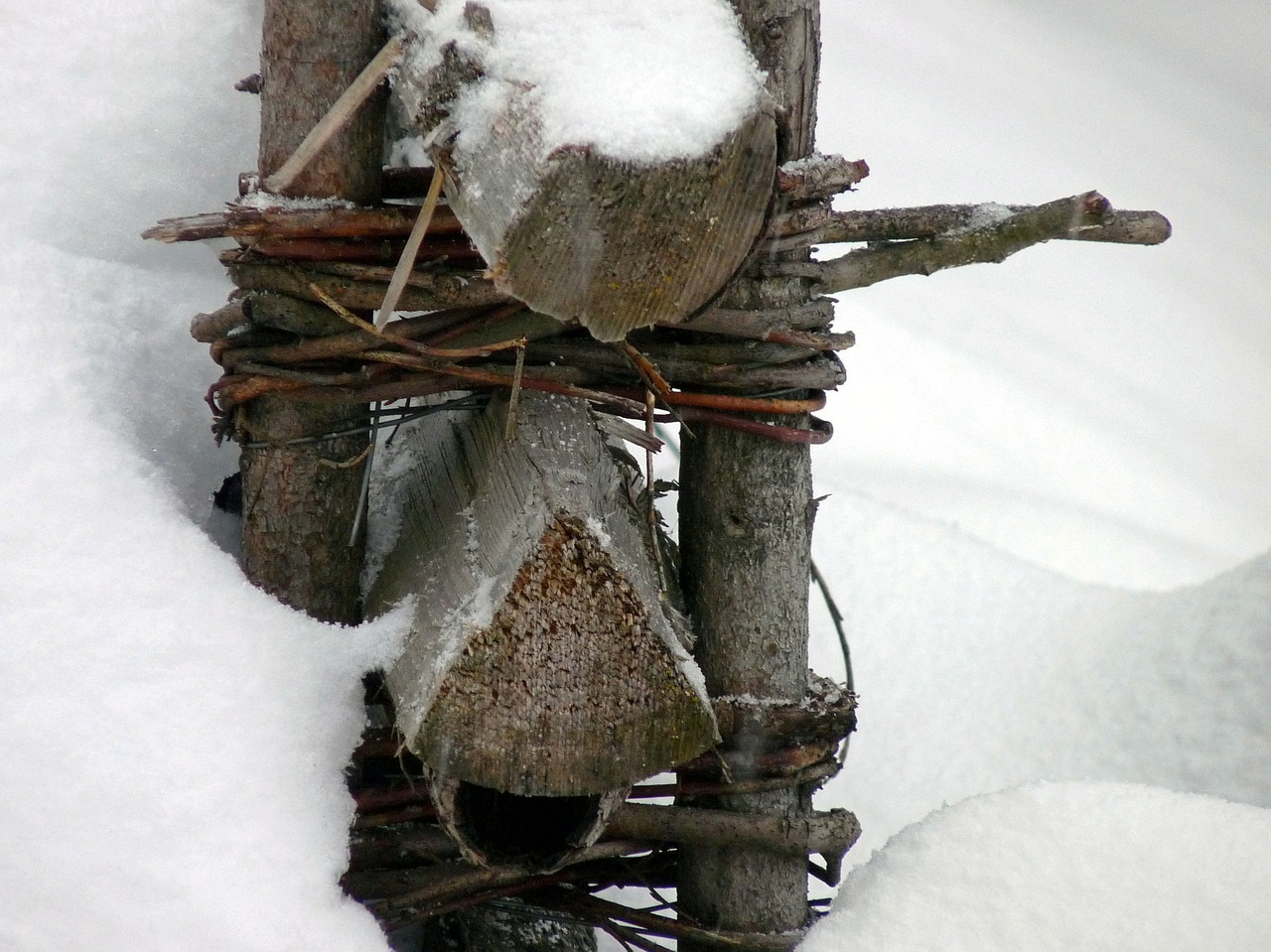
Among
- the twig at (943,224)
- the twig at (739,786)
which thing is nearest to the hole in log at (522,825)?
the twig at (739,786)

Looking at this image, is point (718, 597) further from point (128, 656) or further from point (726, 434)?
point (128, 656)

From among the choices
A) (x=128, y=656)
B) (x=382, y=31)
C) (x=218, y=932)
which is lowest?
(x=218, y=932)

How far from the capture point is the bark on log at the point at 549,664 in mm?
648

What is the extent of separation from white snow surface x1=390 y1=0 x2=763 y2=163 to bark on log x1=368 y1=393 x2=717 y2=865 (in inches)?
8.5

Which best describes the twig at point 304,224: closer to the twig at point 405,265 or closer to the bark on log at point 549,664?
the twig at point 405,265

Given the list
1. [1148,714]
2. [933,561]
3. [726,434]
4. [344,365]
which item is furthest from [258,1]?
[1148,714]

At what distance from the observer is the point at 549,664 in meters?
0.65

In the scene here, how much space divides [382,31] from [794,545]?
0.48 m

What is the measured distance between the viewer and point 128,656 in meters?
0.71

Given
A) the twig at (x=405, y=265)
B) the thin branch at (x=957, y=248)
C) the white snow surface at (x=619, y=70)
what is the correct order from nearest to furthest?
the white snow surface at (x=619, y=70) → the twig at (x=405, y=265) → the thin branch at (x=957, y=248)

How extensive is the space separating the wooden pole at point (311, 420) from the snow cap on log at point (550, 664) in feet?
0.49

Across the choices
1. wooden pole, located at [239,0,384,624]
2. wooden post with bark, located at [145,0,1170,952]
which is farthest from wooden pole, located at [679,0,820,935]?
wooden pole, located at [239,0,384,624]

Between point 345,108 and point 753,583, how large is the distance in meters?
0.44

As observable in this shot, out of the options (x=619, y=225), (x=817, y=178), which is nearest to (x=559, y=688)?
(x=619, y=225)
